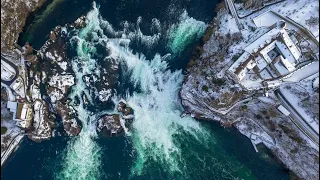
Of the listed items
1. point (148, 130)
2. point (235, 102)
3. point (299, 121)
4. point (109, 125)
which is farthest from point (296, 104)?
point (109, 125)

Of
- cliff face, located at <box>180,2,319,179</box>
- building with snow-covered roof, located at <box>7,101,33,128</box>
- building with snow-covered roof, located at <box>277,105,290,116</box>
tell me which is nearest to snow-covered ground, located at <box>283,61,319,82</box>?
cliff face, located at <box>180,2,319,179</box>

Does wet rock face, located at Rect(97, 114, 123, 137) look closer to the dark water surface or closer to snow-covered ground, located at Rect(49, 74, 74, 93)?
the dark water surface

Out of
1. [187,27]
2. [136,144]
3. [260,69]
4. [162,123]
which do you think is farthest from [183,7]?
[136,144]

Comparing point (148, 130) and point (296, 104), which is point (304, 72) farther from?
point (148, 130)

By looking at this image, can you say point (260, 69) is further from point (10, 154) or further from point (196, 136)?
point (10, 154)

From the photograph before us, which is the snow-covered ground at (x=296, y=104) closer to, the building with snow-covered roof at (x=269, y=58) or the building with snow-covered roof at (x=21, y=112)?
the building with snow-covered roof at (x=269, y=58)
